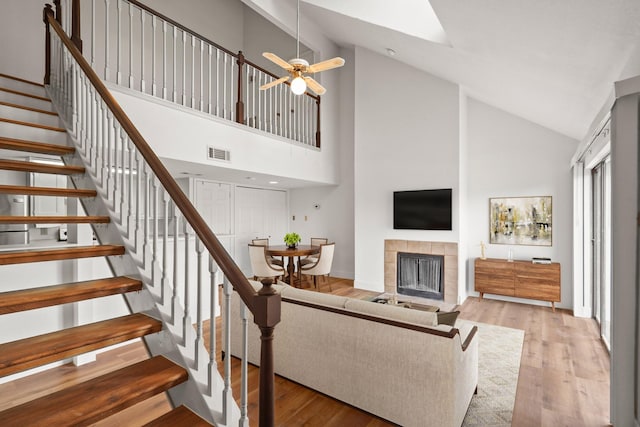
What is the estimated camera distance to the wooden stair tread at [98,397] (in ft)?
4.17

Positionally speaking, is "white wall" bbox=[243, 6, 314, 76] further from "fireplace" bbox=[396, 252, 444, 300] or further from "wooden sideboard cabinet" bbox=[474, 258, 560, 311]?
"wooden sideboard cabinet" bbox=[474, 258, 560, 311]

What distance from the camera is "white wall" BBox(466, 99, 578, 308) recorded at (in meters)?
5.08

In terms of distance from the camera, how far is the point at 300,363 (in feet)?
9.34

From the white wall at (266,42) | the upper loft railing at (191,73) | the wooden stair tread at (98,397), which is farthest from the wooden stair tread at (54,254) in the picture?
the white wall at (266,42)

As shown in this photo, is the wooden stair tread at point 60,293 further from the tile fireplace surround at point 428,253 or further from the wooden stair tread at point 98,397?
the tile fireplace surround at point 428,253

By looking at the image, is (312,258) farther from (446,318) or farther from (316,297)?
(446,318)

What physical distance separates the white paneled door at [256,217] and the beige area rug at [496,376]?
4.79 metres

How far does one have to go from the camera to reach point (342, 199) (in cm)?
738

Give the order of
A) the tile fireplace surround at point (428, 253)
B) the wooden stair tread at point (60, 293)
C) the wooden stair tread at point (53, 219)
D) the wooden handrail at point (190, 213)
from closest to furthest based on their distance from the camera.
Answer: the wooden handrail at point (190, 213), the wooden stair tread at point (60, 293), the wooden stair tread at point (53, 219), the tile fireplace surround at point (428, 253)

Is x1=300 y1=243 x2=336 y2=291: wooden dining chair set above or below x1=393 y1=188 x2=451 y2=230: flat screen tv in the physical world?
below

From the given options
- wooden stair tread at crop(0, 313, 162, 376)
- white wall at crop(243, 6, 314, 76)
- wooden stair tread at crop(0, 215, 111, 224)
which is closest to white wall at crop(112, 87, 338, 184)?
wooden stair tread at crop(0, 215, 111, 224)

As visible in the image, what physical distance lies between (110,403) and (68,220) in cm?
129

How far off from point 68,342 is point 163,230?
2.21ft

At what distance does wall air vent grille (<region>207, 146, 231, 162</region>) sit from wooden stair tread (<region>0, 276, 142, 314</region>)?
2639mm
